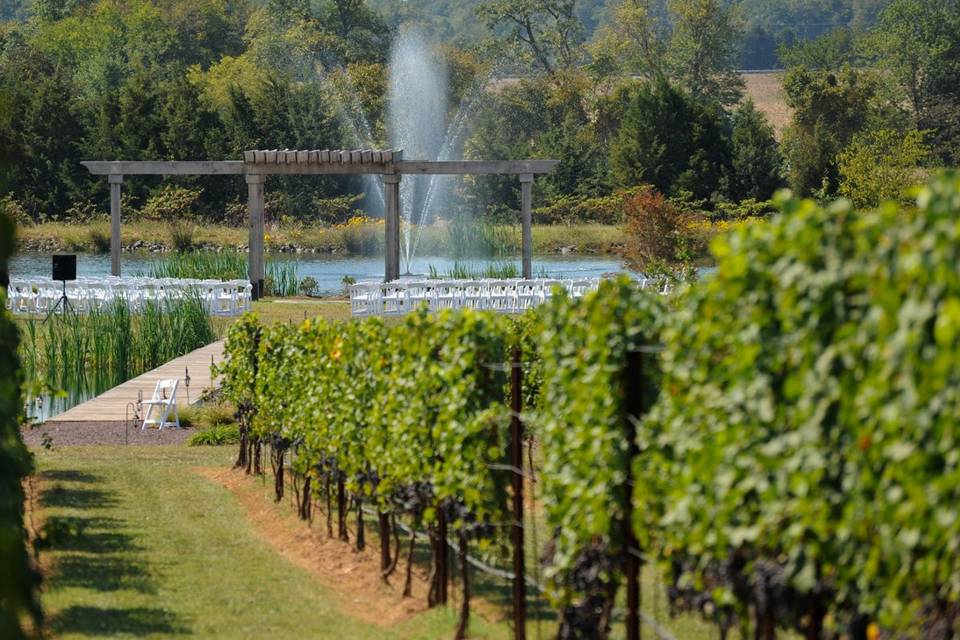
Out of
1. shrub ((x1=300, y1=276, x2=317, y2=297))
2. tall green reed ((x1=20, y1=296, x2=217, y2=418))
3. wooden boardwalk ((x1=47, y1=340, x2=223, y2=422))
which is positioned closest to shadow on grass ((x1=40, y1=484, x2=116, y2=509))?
wooden boardwalk ((x1=47, y1=340, x2=223, y2=422))

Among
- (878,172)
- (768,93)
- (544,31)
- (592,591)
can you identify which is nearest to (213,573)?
(592,591)

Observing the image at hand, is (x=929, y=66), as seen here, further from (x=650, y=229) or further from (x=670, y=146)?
(x=650, y=229)

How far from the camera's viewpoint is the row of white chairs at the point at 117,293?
76.7ft

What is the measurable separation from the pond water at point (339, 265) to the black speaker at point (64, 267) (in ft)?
28.9

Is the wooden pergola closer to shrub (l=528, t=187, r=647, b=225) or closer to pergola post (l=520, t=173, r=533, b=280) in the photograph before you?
pergola post (l=520, t=173, r=533, b=280)

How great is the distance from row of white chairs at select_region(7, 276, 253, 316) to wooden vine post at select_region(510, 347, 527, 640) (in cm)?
1606

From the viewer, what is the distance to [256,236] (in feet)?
89.7

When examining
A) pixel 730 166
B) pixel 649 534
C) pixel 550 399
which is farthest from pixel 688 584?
pixel 730 166

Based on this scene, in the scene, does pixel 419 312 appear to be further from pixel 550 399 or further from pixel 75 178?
pixel 75 178

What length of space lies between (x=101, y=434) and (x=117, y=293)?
27.8 feet

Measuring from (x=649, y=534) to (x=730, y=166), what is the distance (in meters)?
51.5

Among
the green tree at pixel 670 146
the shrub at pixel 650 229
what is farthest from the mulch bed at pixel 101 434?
the green tree at pixel 670 146

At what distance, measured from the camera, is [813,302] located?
4121 millimetres

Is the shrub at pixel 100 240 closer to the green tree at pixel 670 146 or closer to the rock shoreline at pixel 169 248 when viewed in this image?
the rock shoreline at pixel 169 248
